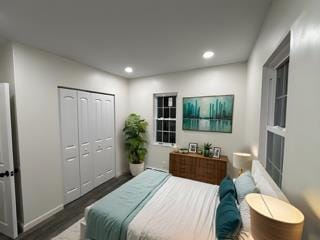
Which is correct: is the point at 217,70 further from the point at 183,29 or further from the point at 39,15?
the point at 39,15

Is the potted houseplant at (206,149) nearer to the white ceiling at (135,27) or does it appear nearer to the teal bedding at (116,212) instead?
the teal bedding at (116,212)

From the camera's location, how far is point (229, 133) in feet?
10.6

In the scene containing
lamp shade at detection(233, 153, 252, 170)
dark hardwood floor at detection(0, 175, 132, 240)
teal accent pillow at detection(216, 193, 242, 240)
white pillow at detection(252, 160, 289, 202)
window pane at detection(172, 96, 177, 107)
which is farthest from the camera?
window pane at detection(172, 96, 177, 107)

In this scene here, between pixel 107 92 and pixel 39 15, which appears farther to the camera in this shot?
pixel 107 92

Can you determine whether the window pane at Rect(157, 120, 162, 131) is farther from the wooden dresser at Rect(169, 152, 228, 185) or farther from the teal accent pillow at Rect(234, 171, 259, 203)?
the teal accent pillow at Rect(234, 171, 259, 203)

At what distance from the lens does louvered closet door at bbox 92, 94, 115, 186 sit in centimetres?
331

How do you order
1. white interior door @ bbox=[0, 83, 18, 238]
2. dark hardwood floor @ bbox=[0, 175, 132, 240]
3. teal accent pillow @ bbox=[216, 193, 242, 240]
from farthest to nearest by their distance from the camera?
dark hardwood floor @ bbox=[0, 175, 132, 240] < white interior door @ bbox=[0, 83, 18, 238] < teal accent pillow @ bbox=[216, 193, 242, 240]

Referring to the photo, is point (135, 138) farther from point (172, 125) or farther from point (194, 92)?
point (194, 92)

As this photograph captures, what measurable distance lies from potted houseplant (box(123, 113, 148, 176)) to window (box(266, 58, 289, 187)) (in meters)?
2.83

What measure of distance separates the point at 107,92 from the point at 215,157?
285 cm

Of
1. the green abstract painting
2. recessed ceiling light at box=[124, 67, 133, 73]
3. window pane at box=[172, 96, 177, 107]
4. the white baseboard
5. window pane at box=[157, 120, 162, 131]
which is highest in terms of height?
recessed ceiling light at box=[124, 67, 133, 73]

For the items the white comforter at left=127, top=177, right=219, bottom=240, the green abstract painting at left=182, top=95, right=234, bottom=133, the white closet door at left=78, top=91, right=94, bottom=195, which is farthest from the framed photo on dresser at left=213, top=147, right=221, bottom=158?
the white closet door at left=78, top=91, right=94, bottom=195

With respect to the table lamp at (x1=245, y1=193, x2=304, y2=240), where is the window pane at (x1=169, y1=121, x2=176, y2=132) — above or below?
above

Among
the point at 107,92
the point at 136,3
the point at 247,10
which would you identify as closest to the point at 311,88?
the point at 247,10
